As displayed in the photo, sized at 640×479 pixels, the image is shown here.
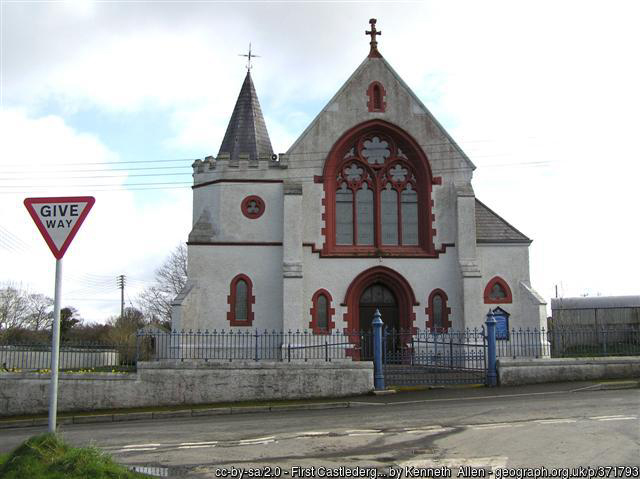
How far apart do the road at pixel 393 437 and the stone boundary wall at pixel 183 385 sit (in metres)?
2.24

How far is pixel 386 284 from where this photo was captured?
2658cm

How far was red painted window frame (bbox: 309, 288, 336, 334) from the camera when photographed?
83.8 feet

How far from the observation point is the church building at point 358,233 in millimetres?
25719

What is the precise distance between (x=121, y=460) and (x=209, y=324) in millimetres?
15704

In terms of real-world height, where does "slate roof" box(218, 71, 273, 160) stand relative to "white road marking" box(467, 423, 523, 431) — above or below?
above

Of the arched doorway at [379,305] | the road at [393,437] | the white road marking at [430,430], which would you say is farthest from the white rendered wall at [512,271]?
the white road marking at [430,430]

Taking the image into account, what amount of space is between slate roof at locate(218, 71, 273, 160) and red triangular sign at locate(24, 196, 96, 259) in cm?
2065

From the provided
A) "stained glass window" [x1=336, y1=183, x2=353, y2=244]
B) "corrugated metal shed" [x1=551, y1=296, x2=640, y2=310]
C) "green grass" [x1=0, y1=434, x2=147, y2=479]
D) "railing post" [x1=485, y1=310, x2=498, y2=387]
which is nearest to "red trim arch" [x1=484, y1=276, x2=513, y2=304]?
"stained glass window" [x1=336, y1=183, x2=353, y2=244]

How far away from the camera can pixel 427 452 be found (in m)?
9.67

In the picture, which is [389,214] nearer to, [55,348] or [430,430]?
[430,430]

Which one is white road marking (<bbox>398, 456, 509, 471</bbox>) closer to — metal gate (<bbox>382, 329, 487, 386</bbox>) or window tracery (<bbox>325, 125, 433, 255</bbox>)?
metal gate (<bbox>382, 329, 487, 386</bbox>)

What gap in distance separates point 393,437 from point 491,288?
1651 cm

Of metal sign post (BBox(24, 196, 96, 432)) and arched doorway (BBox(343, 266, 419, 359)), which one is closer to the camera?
metal sign post (BBox(24, 196, 96, 432))

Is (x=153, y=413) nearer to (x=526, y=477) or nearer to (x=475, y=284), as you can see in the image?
(x=526, y=477)
